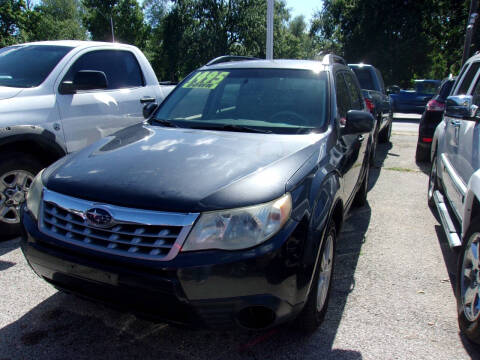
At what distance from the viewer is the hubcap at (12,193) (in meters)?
3.73

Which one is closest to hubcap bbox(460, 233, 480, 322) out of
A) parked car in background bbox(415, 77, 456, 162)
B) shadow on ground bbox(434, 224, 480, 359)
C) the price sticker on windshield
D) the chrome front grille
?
shadow on ground bbox(434, 224, 480, 359)

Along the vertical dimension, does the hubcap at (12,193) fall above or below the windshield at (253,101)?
below

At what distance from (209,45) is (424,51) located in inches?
656

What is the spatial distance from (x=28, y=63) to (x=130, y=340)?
335 centimetres

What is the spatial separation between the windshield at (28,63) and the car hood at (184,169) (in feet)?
6.09

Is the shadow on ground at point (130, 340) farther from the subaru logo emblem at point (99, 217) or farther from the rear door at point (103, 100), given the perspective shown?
the rear door at point (103, 100)

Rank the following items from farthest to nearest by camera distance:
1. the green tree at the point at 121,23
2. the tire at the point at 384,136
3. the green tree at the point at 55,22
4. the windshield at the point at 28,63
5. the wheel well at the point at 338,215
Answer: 1. the green tree at the point at 121,23
2. the green tree at the point at 55,22
3. the tire at the point at 384,136
4. the windshield at the point at 28,63
5. the wheel well at the point at 338,215

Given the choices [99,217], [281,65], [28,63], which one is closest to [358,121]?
[281,65]

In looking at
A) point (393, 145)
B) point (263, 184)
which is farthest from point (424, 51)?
point (263, 184)

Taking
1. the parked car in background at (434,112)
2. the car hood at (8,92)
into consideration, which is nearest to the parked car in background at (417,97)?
the parked car in background at (434,112)

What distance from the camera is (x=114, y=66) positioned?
4.97m

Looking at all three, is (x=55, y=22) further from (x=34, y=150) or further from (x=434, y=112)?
(x=34, y=150)

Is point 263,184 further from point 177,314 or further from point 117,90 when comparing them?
point 117,90

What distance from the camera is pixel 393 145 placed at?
10.3m
